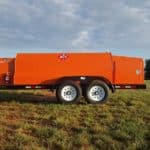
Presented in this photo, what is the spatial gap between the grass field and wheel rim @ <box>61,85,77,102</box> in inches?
15.5

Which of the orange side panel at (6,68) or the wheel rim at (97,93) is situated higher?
the orange side panel at (6,68)

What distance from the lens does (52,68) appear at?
16.9m

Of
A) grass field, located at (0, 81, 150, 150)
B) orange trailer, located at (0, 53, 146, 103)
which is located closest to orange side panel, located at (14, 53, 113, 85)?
orange trailer, located at (0, 53, 146, 103)

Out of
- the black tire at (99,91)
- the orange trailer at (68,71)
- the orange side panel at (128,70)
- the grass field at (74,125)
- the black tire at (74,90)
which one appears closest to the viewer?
the grass field at (74,125)

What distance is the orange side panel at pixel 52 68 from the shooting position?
16.9m

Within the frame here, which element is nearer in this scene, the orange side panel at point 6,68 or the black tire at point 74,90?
the black tire at point 74,90

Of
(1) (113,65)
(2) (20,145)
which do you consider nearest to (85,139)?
(2) (20,145)

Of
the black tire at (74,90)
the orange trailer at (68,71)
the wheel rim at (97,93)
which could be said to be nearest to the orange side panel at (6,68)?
the orange trailer at (68,71)

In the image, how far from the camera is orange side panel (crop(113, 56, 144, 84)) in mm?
16986

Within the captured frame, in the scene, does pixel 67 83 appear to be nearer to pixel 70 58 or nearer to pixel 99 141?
pixel 70 58

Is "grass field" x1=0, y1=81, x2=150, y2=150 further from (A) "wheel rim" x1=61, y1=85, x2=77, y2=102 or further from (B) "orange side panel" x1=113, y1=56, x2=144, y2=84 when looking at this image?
(B) "orange side panel" x1=113, y1=56, x2=144, y2=84

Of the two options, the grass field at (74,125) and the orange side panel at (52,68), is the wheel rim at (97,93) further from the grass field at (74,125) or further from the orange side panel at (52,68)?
the orange side panel at (52,68)

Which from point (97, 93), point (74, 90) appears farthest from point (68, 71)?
point (97, 93)

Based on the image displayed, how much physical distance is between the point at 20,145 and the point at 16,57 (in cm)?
537
